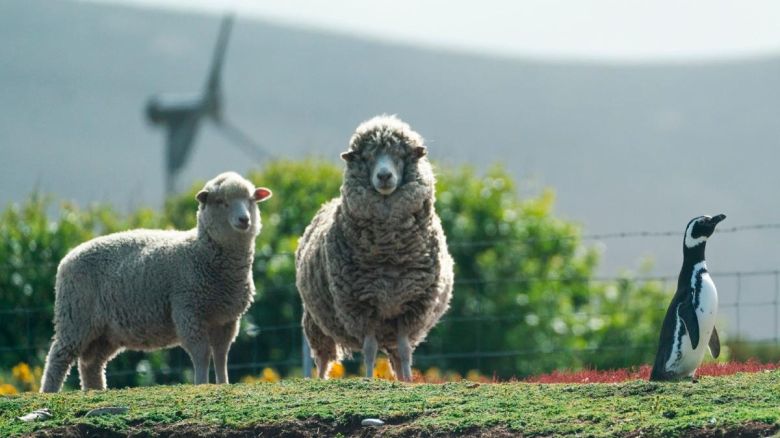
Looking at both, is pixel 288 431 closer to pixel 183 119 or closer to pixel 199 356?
pixel 199 356

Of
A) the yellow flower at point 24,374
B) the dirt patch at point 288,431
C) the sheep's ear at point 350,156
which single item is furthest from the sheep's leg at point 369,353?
the yellow flower at point 24,374

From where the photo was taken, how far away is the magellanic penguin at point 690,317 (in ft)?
36.6

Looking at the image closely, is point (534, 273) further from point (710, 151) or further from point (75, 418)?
point (710, 151)

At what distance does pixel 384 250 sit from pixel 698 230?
8.66 ft

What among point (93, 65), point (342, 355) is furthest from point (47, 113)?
point (342, 355)

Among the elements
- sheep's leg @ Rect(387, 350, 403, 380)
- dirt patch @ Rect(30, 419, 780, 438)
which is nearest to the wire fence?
sheep's leg @ Rect(387, 350, 403, 380)

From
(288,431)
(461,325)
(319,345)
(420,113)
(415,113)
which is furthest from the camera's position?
(420,113)

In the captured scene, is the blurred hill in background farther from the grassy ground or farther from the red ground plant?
the grassy ground

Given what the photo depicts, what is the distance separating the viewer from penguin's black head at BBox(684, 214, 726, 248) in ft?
37.5

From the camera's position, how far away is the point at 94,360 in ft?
45.9

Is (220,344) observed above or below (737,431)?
above

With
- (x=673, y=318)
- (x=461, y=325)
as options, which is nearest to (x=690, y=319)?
(x=673, y=318)

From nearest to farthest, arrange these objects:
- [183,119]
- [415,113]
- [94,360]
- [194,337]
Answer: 1. [194,337]
2. [94,360]
3. [183,119]
4. [415,113]

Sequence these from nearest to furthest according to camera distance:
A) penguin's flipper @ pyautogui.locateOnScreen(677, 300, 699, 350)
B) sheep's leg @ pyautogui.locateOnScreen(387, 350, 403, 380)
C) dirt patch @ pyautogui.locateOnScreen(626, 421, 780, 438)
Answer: dirt patch @ pyautogui.locateOnScreen(626, 421, 780, 438) → penguin's flipper @ pyautogui.locateOnScreen(677, 300, 699, 350) → sheep's leg @ pyautogui.locateOnScreen(387, 350, 403, 380)
